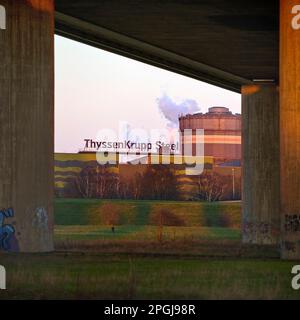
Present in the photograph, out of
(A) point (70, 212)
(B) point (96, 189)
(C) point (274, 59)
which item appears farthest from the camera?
(B) point (96, 189)

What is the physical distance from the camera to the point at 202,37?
60.3 meters

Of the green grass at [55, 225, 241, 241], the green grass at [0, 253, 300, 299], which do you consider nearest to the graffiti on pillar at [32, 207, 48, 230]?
the green grass at [0, 253, 300, 299]

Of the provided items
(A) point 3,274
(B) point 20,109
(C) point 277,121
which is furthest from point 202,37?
(A) point 3,274

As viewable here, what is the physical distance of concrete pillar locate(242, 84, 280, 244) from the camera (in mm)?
68000

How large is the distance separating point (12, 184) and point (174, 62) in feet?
89.6

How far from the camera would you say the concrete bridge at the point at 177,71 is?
42094mm

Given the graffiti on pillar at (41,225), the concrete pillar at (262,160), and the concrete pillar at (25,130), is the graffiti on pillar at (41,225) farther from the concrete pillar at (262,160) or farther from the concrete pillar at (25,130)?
the concrete pillar at (262,160)

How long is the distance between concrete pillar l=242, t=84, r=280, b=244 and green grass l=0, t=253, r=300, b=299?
28.0 meters

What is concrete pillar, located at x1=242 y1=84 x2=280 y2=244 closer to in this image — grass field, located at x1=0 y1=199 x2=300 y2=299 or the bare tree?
grass field, located at x1=0 y1=199 x2=300 y2=299

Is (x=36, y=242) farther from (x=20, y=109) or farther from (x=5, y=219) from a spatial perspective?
(x=20, y=109)

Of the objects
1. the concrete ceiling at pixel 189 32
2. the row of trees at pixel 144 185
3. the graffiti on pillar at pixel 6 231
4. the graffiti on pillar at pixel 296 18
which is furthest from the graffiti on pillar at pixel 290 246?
the row of trees at pixel 144 185

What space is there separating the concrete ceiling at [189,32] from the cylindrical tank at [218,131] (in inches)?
4237

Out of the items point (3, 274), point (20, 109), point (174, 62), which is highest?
point (174, 62)

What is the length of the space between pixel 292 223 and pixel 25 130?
446 inches
